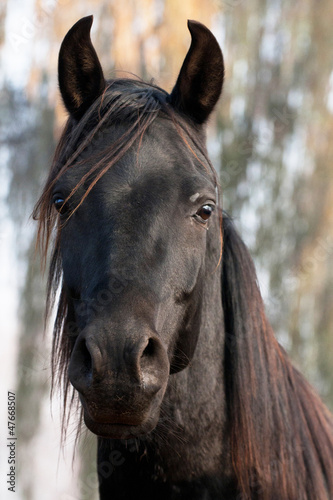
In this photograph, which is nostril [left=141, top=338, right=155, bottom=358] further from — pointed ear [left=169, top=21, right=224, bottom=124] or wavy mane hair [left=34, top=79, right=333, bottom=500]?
pointed ear [left=169, top=21, right=224, bottom=124]

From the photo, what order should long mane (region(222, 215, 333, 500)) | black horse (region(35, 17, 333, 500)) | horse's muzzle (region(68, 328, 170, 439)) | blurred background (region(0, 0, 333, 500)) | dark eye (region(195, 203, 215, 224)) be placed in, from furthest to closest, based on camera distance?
1. blurred background (region(0, 0, 333, 500))
2. long mane (region(222, 215, 333, 500))
3. dark eye (region(195, 203, 215, 224))
4. black horse (region(35, 17, 333, 500))
5. horse's muzzle (region(68, 328, 170, 439))

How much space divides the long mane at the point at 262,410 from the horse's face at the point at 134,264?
0.28 m

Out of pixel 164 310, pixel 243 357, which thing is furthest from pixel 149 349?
pixel 243 357

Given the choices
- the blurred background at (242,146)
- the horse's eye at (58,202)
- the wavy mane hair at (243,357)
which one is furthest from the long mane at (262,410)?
the blurred background at (242,146)

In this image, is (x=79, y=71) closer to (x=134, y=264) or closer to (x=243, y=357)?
(x=134, y=264)

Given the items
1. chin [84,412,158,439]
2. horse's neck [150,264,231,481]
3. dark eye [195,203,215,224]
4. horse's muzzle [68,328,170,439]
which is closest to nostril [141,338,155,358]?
horse's muzzle [68,328,170,439]

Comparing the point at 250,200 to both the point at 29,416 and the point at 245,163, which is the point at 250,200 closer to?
the point at 245,163

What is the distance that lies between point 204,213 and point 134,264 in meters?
0.48

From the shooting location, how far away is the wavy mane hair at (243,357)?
2.07m

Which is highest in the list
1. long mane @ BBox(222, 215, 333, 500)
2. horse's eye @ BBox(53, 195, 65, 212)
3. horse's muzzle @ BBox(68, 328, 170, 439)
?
horse's eye @ BBox(53, 195, 65, 212)

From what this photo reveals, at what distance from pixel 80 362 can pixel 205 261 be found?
2.87ft

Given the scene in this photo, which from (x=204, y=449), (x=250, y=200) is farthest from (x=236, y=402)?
(x=250, y=200)

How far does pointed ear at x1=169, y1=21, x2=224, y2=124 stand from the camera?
2129 millimetres

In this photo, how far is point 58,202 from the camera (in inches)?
81.0
